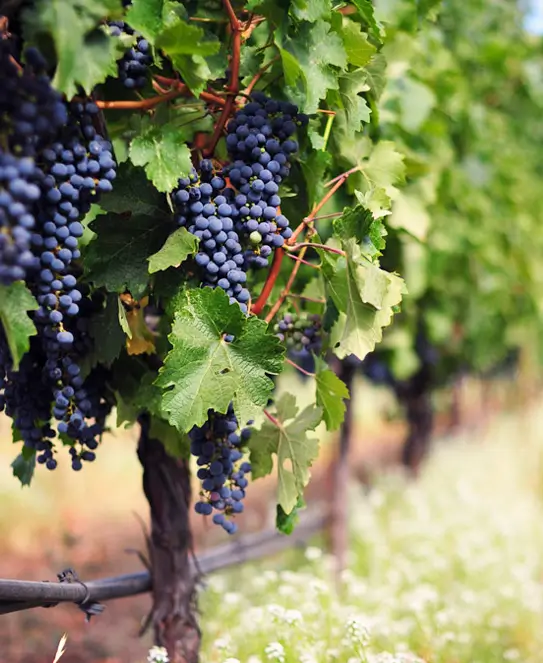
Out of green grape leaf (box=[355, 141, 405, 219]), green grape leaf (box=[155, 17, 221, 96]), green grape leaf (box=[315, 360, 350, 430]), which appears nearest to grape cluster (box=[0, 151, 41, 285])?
green grape leaf (box=[155, 17, 221, 96])

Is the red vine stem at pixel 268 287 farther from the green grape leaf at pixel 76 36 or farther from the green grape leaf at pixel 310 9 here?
the green grape leaf at pixel 76 36

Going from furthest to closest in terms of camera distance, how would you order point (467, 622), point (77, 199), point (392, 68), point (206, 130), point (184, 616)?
point (467, 622)
point (392, 68)
point (184, 616)
point (206, 130)
point (77, 199)

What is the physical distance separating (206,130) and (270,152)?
1.22 feet

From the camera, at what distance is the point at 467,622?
143 inches

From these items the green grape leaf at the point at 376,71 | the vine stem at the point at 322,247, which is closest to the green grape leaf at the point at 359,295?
the vine stem at the point at 322,247

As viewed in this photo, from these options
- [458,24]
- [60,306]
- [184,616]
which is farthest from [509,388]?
[60,306]

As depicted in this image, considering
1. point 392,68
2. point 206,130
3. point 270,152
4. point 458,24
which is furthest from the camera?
point 458,24

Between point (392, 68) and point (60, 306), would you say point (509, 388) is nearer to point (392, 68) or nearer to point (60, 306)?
point (392, 68)

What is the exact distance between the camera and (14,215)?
4.91 feet

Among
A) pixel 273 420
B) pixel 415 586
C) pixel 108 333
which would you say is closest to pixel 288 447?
pixel 273 420

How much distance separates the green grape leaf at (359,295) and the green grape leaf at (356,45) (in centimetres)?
50

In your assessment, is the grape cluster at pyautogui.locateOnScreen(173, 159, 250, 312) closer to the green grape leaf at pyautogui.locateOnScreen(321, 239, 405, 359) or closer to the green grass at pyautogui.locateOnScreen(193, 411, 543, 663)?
the green grape leaf at pyautogui.locateOnScreen(321, 239, 405, 359)

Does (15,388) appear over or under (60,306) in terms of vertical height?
under

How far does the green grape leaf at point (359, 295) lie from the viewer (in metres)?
1.96
